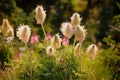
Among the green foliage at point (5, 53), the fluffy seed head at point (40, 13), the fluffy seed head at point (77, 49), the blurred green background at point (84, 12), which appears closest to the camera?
the fluffy seed head at point (77, 49)

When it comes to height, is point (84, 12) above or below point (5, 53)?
above

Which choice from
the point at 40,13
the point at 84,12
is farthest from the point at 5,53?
the point at 84,12

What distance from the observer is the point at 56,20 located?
15.2 metres

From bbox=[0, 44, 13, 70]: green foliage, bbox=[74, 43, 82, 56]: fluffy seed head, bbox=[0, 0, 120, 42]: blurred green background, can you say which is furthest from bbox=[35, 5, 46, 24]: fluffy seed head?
bbox=[0, 0, 120, 42]: blurred green background

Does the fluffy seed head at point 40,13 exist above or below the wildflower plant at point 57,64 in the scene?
above

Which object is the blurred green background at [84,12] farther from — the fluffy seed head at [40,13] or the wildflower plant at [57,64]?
the fluffy seed head at [40,13]

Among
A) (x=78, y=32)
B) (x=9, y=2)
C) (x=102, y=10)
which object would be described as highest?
(x=102, y=10)

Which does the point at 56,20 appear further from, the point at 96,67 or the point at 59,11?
the point at 96,67

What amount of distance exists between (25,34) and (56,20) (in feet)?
31.7

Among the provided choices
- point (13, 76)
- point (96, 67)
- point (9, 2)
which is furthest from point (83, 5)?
point (13, 76)

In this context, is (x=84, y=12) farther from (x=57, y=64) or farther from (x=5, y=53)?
(x=57, y=64)

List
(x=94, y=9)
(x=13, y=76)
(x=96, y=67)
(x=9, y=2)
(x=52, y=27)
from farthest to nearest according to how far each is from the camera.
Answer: (x=94, y=9) < (x=52, y=27) < (x=9, y=2) < (x=96, y=67) < (x=13, y=76)

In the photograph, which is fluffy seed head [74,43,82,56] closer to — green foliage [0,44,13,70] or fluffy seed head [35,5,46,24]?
fluffy seed head [35,5,46,24]

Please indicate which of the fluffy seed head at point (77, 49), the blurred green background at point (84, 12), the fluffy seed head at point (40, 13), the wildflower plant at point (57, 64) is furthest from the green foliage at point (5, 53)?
the blurred green background at point (84, 12)
